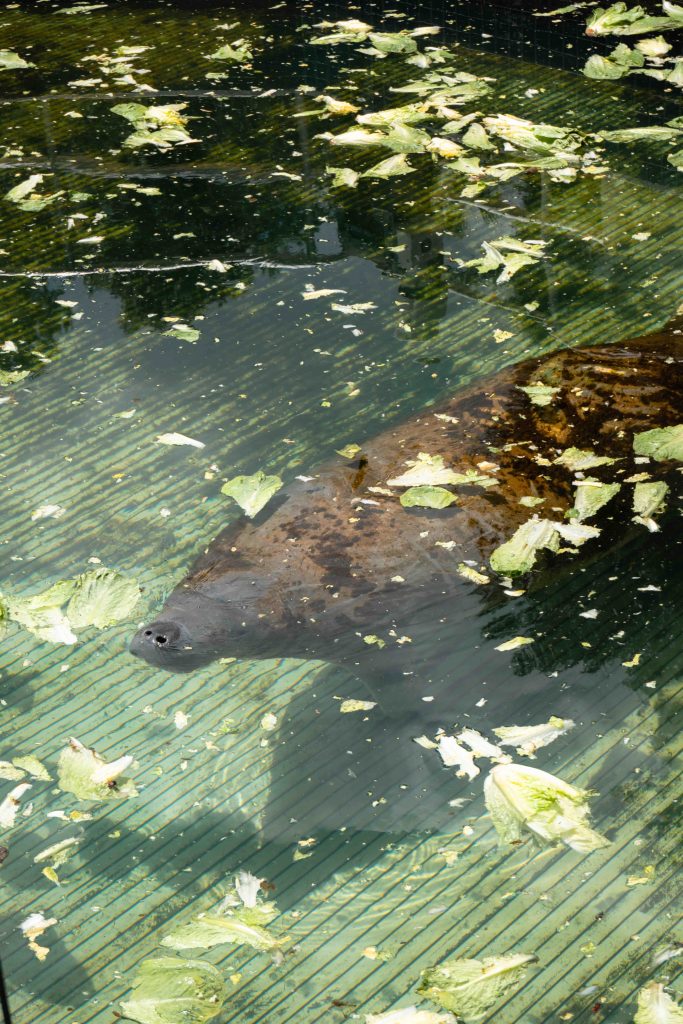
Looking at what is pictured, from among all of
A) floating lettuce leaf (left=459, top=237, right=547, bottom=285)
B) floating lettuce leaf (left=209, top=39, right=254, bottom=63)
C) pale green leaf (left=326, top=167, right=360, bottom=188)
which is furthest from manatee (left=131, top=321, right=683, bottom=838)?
floating lettuce leaf (left=209, top=39, right=254, bottom=63)

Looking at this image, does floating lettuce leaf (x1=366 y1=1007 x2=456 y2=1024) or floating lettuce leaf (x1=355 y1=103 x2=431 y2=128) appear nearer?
floating lettuce leaf (x1=366 y1=1007 x2=456 y2=1024)

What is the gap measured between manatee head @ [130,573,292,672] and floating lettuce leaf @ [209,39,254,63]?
4.19 meters

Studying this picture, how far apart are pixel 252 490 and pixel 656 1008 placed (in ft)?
5.93

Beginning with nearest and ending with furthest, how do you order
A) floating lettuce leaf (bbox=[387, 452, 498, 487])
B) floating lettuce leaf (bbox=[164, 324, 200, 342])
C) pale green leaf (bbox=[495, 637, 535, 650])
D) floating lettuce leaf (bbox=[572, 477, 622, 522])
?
pale green leaf (bbox=[495, 637, 535, 650]), floating lettuce leaf (bbox=[572, 477, 622, 522]), floating lettuce leaf (bbox=[387, 452, 498, 487]), floating lettuce leaf (bbox=[164, 324, 200, 342])

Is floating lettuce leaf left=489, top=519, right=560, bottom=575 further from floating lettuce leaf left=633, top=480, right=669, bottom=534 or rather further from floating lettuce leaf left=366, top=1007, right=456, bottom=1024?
floating lettuce leaf left=366, top=1007, right=456, bottom=1024

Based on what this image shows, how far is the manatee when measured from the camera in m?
2.62

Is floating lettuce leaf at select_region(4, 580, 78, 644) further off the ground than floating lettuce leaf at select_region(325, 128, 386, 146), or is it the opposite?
floating lettuce leaf at select_region(325, 128, 386, 146)

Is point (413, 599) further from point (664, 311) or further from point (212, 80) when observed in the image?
point (212, 80)

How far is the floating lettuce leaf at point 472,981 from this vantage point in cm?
215

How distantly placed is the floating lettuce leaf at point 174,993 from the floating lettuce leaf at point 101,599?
1.00 metres

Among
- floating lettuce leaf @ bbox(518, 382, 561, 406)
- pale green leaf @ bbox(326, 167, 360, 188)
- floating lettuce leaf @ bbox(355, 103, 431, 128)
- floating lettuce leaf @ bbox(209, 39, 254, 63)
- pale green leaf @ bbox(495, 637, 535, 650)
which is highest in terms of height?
floating lettuce leaf @ bbox(209, 39, 254, 63)

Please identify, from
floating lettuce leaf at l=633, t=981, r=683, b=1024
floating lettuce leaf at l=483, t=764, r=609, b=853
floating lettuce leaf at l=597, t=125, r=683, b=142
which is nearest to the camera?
floating lettuce leaf at l=633, t=981, r=683, b=1024

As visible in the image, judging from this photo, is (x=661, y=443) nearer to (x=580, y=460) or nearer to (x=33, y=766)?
(x=580, y=460)

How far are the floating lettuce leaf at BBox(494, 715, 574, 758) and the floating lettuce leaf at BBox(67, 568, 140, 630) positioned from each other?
3.51ft
